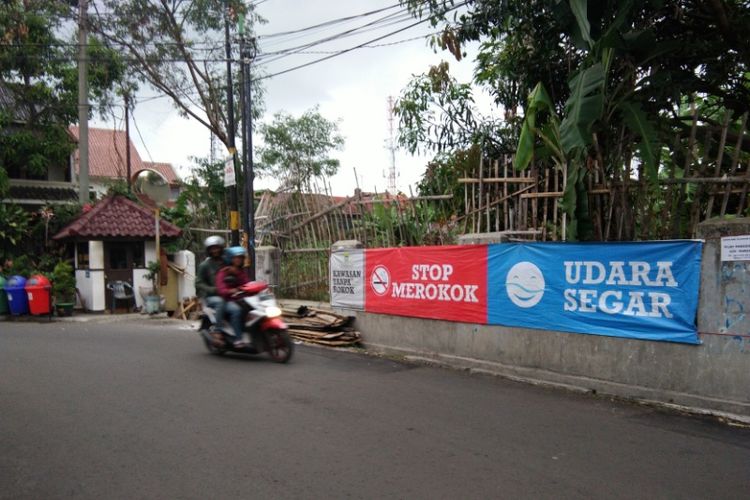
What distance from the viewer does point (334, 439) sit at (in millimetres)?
5188

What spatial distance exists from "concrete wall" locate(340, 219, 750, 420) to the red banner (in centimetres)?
39

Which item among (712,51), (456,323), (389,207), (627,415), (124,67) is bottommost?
(627,415)

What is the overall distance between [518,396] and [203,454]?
3.82 metres

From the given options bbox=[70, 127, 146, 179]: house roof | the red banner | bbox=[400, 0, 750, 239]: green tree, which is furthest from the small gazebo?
bbox=[70, 127, 146, 179]: house roof

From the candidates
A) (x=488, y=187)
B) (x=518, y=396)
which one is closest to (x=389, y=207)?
(x=488, y=187)

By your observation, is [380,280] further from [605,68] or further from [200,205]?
[200,205]

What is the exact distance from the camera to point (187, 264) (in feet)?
57.3

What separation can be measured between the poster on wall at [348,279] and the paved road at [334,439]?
272cm

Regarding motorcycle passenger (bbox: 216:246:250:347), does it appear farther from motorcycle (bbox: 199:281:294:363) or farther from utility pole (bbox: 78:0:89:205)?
utility pole (bbox: 78:0:89:205)

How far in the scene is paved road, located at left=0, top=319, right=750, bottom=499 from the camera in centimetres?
420

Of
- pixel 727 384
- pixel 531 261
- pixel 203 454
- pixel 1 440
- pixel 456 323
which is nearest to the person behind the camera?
pixel 203 454

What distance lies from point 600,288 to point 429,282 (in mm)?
2910

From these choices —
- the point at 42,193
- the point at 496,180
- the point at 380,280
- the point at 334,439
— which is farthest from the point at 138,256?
the point at 334,439

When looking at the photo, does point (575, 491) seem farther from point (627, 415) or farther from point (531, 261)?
point (531, 261)
